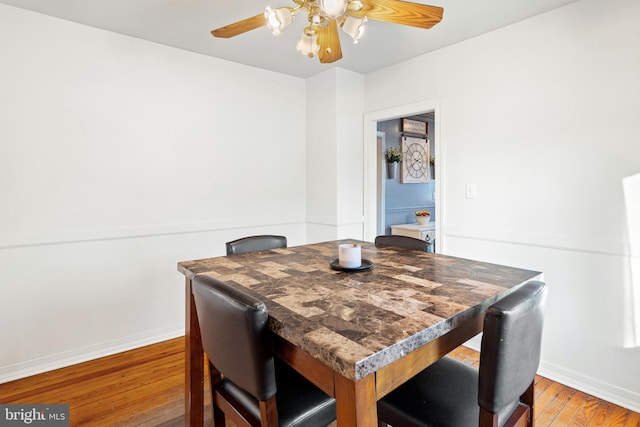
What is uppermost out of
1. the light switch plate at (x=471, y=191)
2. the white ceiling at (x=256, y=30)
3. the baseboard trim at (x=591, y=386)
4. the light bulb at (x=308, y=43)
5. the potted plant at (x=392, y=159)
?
the white ceiling at (x=256, y=30)

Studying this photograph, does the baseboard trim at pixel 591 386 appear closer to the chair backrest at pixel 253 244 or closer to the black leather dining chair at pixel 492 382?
the black leather dining chair at pixel 492 382

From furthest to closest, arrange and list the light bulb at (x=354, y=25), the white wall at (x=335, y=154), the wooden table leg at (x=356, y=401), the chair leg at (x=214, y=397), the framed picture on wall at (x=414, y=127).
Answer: the framed picture on wall at (x=414, y=127), the white wall at (x=335, y=154), the light bulb at (x=354, y=25), the chair leg at (x=214, y=397), the wooden table leg at (x=356, y=401)

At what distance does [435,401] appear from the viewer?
1112 millimetres

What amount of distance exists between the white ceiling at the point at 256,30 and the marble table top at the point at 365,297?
1.60m

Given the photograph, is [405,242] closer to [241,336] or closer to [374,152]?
[241,336]

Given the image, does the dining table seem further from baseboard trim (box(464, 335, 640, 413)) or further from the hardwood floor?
baseboard trim (box(464, 335, 640, 413))

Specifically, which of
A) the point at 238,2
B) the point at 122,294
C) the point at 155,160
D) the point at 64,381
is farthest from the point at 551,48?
the point at 64,381

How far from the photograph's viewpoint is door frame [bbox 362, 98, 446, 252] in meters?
2.87

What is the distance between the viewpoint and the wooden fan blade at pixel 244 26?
1.60m

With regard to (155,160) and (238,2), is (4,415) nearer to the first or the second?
(155,160)

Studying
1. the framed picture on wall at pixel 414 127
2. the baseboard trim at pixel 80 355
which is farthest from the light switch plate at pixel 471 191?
the baseboard trim at pixel 80 355

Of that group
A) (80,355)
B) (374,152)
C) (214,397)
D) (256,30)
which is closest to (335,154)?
(374,152)

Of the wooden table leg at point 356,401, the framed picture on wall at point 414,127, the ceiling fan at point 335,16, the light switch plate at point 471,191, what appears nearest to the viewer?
the wooden table leg at point 356,401

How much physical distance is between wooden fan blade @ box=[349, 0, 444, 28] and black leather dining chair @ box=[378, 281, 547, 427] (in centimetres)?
116
